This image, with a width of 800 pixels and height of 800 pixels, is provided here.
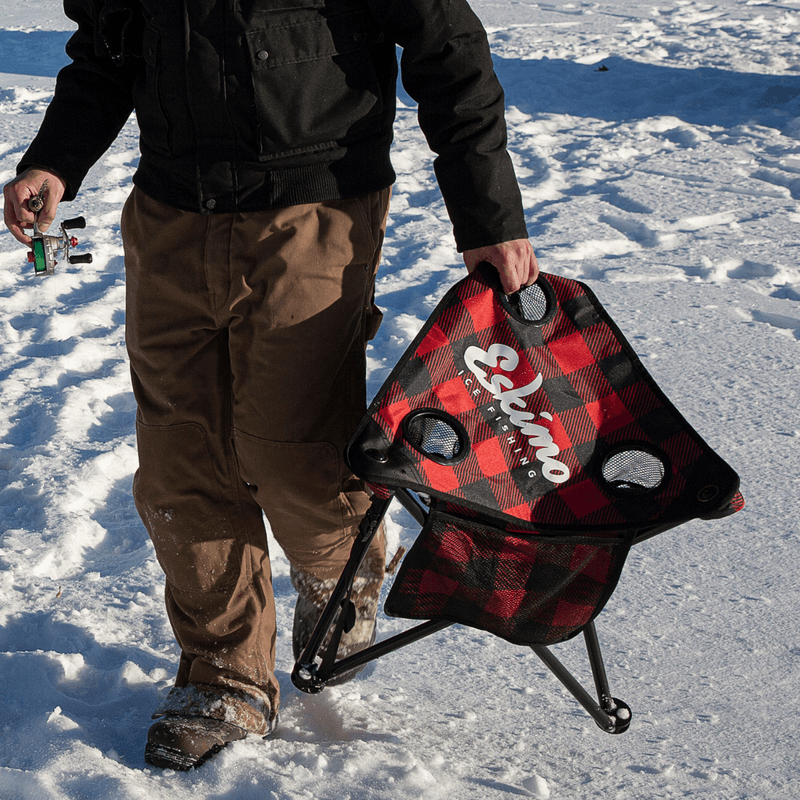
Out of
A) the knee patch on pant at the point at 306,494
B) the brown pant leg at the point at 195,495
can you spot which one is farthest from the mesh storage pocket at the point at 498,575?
the brown pant leg at the point at 195,495

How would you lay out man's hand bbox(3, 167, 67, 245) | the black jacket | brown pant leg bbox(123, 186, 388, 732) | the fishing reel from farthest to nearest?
the fishing reel < man's hand bbox(3, 167, 67, 245) < brown pant leg bbox(123, 186, 388, 732) < the black jacket

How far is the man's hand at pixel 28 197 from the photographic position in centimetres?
164

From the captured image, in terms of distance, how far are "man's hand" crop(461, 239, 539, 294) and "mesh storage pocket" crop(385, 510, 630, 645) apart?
426 mm

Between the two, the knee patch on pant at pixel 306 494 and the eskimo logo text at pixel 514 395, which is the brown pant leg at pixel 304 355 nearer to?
the knee patch on pant at pixel 306 494

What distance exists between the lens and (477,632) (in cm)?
190

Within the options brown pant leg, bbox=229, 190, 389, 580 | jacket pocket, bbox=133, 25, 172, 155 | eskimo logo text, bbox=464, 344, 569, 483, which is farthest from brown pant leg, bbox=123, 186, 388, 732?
eskimo logo text, bbox=464, 344, 569, 483

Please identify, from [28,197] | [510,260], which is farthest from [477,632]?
[28,197]

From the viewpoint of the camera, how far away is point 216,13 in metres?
1.38

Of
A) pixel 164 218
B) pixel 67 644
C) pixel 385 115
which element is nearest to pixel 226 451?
pixel 164 218

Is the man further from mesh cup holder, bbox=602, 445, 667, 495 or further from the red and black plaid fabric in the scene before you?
mesh cup holder, bbox=602, 445, 667, 495

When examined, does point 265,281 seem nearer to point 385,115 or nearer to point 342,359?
point 342,359

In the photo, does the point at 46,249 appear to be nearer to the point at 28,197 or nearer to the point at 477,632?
the point at 28,197

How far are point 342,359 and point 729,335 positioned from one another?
6.47 feet

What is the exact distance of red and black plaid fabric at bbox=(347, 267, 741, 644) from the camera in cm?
143
